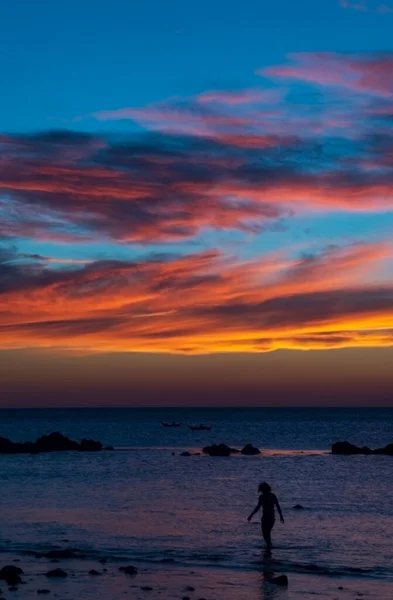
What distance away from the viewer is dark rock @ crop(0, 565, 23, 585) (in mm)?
22719

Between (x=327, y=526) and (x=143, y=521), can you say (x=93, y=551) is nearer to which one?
(x=143, y=521)

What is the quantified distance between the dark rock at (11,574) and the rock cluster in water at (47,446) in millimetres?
67915

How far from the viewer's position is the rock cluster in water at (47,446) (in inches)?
3595

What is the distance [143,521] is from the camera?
36.2 metres

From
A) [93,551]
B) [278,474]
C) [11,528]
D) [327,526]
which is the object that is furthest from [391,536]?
[278,474]

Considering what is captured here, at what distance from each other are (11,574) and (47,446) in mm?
72454

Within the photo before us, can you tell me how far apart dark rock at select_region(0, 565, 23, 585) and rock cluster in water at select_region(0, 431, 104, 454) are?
67915 mm

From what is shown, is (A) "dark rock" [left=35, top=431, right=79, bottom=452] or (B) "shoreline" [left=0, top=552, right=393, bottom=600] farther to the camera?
(A) "dark rock" [left=35, top=431, right=79, bottom=452]

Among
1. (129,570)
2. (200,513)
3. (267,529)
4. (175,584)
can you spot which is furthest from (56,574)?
(200,513)

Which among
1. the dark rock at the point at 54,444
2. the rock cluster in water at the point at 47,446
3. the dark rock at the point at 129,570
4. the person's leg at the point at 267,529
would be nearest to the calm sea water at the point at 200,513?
the person's leg at the point at 267,529

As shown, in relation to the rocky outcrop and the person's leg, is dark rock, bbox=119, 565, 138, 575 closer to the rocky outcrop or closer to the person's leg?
the rocky outcrop

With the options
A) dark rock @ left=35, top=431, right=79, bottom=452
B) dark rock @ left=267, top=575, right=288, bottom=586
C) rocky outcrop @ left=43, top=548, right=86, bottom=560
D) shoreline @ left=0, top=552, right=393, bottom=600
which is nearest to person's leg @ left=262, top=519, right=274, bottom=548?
shoreline @ left=0, top=552, right=393, bottom=600

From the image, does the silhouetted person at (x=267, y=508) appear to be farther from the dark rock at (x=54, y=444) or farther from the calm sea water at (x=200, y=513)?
the dark rock at (x=54, y=444)

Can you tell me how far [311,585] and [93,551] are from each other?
8.55 metres
